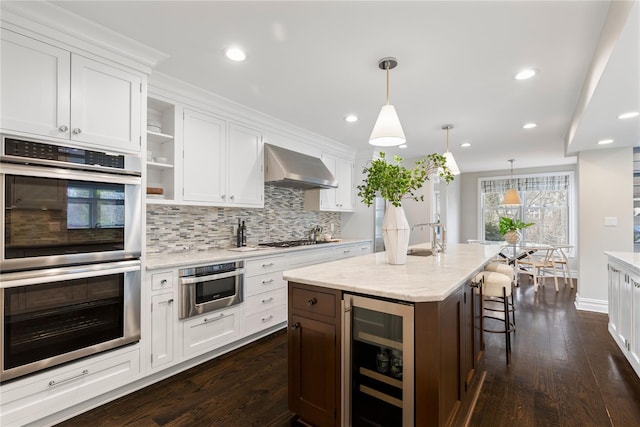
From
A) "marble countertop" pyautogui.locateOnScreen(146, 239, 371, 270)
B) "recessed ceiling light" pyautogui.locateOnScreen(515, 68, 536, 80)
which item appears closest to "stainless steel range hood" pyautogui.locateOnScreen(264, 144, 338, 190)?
"marble countertop" pyautogui.locateOnScreen(146, 239, 371, 270)

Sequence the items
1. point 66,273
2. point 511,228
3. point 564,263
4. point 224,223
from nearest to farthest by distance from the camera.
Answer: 1. point 66,273
2. point 224,223
3. point 564,263
4. point 511,228

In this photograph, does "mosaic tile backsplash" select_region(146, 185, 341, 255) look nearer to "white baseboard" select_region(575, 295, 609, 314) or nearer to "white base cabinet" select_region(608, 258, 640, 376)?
"white base cabinet" select_region(608, 258, 640, 376)

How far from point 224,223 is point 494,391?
9.83 feet

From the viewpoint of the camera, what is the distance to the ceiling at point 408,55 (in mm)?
1750

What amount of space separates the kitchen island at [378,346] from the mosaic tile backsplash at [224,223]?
5.79 feet

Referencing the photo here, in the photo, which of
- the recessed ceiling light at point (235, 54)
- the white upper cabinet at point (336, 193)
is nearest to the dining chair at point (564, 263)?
the white upper cabinet at point (336, 193)

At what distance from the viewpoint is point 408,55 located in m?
2.21

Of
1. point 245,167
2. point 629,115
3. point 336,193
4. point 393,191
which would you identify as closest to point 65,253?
point 245,167

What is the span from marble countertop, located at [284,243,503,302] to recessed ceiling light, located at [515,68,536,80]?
5.17 feet

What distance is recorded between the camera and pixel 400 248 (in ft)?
7.19

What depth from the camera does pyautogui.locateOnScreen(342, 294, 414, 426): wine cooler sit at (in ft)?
4.99

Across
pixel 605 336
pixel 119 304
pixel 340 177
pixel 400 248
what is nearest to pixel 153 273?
pixel 119 304

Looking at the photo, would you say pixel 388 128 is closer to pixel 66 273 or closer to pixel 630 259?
pixel 66 273

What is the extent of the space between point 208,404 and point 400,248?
67.5 inches
